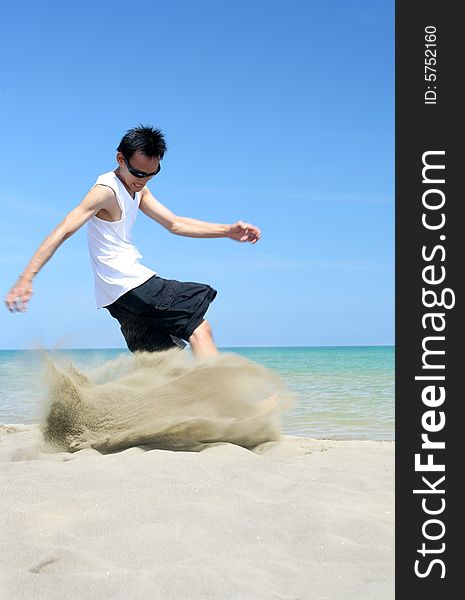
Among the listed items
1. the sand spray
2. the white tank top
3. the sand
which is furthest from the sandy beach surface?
the white tank top

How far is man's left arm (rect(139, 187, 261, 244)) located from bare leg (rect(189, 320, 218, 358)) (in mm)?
716

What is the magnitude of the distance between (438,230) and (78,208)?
218 centimetres

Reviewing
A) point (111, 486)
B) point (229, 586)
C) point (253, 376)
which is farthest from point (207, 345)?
point (229, 586)

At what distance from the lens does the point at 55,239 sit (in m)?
4.07

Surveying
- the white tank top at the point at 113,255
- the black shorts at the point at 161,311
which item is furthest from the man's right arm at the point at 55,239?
Answer: the black shorts at the point at 161,311

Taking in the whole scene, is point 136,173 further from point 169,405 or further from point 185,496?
point 185,496

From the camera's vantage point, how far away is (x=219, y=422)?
4.19 metres

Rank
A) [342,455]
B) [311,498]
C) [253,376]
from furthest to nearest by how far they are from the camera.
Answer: [253,376], [342,455], [311,498]

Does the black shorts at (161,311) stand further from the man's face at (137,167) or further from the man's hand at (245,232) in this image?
the man's face at (137,167)

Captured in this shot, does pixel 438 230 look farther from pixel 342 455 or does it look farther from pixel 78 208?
pixel 78 208

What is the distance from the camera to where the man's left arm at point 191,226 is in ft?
15.8

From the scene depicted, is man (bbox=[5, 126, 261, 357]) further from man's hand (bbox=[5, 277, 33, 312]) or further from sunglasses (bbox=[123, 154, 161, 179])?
man's hand (bbox=[5, 277, 33, 312])

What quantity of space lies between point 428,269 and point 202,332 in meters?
1.88

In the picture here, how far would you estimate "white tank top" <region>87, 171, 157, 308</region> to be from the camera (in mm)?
4367
